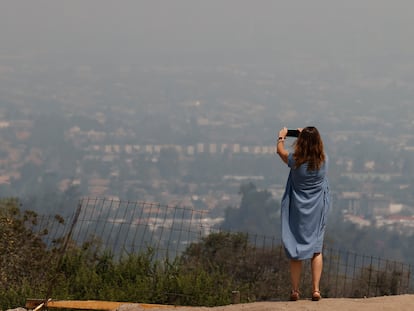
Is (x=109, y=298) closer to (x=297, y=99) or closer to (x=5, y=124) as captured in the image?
(x=5, y=124)

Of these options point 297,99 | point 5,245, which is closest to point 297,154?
point 5,245

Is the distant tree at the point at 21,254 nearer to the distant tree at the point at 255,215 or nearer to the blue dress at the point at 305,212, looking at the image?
the blue dress at the point at 305,212

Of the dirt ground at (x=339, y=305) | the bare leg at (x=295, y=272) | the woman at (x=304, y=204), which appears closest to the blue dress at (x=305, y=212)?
the woman at (x=304, y=204)

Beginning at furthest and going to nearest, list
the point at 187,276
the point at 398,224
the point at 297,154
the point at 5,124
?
the point at 5,124 → the point at 398,224 → the point at 187,276 → the point at 297,154

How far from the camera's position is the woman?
8.22m

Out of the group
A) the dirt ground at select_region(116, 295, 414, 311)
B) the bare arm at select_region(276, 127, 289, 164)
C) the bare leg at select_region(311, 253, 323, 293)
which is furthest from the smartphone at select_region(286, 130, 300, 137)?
the dirt ground at select_region(116, 295, 414, 311)

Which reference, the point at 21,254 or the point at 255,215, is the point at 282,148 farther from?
the point at 255,215

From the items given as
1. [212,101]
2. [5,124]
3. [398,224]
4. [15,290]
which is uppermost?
[212,101]

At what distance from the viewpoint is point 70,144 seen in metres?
158

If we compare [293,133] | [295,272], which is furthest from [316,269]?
[293,133]

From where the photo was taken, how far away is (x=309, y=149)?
8195 millimetres

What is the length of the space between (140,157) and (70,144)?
37.3ft

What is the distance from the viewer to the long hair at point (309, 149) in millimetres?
8162

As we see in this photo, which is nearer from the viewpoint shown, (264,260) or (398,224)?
(264,260)
